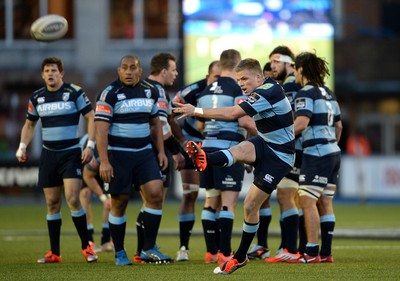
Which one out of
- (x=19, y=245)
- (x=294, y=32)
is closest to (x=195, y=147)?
(x=19, y=245)

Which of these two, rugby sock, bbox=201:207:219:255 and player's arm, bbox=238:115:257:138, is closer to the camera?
player's arm, bbox=238:115:257:138

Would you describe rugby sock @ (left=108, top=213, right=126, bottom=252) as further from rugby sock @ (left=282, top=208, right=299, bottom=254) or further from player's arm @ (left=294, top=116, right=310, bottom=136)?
player's arm @ (left=294, top=116, right=310, bottom=136)

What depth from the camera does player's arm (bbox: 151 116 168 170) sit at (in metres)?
12.7

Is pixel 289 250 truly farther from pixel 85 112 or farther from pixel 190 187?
pixel 85 112

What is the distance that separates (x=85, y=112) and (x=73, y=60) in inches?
995

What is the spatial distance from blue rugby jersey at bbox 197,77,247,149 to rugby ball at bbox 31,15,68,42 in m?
2.00

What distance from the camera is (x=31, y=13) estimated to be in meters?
38.3

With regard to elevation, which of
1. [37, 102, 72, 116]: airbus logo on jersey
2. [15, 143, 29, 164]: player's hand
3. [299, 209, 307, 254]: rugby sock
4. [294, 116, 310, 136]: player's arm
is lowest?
[299, 209, 307, 254]: rugby sock

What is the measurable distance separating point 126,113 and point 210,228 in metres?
1.65

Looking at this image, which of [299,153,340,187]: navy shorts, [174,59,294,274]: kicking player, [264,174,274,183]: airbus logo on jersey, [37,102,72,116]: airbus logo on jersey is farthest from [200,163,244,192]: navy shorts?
[37,102,72,116]: airbus logo on jersey

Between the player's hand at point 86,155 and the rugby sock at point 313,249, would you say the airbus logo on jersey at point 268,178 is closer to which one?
the rugby sock at point 313,249

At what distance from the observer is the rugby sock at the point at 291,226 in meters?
12.6

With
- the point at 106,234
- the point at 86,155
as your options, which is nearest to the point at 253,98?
the point at 86,155

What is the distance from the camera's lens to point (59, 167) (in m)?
12.9
